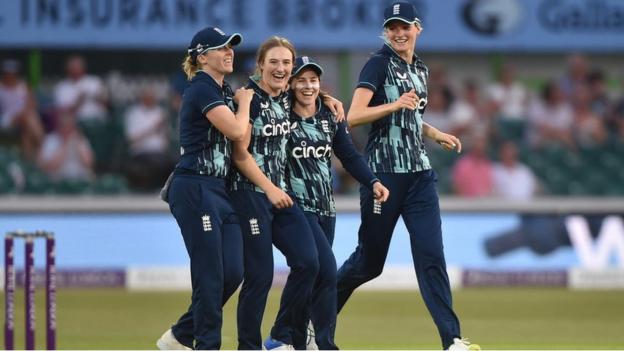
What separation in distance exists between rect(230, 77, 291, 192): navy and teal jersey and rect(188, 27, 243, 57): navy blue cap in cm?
40

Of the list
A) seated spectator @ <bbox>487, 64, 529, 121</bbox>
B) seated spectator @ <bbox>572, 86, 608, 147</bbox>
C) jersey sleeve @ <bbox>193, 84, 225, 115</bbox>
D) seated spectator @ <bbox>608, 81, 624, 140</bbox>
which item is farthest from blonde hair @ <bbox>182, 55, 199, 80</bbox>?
seated spectator @ <bbox>608, 81, 624, 140</bbox>

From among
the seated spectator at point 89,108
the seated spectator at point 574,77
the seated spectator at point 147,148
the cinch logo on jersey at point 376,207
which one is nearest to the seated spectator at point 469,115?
the seated spectator at point 574,77

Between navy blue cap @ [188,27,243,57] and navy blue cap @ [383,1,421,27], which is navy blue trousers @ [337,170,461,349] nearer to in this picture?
navy blue cap @ [383,1,421,27]

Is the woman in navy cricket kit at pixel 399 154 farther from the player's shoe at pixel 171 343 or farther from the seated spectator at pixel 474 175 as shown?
the seated spectator at pixel 474 175

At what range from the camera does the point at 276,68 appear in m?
7.28

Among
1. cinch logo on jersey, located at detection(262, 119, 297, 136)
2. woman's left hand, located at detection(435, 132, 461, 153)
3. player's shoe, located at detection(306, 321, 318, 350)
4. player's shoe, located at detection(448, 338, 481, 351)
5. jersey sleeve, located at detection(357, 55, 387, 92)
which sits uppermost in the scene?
jersey sleeve, located at detection(357, 55, 387, 92)

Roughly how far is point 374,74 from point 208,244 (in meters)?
1.50

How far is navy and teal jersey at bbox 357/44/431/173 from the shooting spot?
7.68 m

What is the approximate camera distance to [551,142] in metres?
16.3

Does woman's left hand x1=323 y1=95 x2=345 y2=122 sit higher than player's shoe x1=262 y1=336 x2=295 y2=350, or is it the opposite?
woman's left hand x1=323 y1=95 x2=345 y2=122

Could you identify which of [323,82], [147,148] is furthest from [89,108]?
[323,82]

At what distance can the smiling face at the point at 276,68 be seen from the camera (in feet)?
23.9

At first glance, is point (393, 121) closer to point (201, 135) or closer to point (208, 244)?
point (201, 135)

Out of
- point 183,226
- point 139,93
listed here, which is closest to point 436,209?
point 183,226
